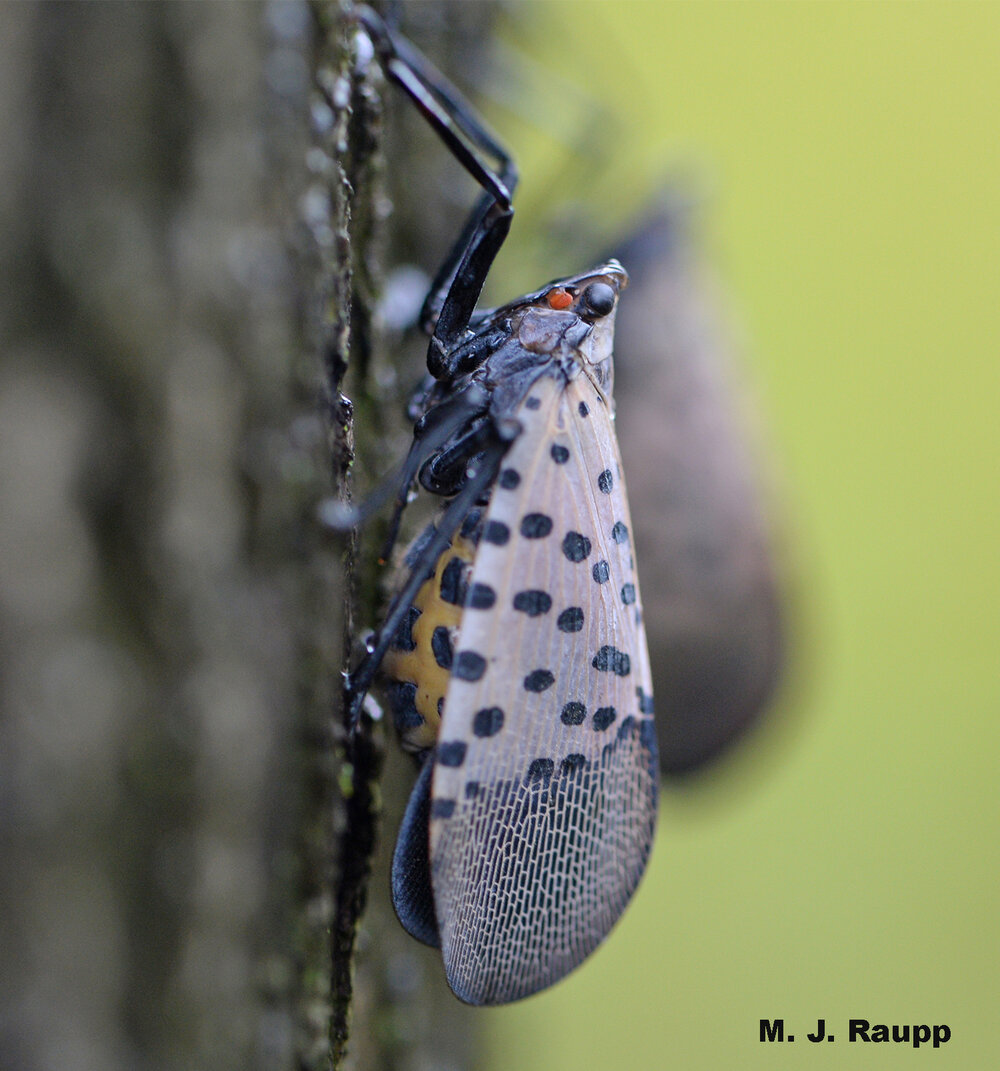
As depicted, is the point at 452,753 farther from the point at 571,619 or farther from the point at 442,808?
the point at 571,619

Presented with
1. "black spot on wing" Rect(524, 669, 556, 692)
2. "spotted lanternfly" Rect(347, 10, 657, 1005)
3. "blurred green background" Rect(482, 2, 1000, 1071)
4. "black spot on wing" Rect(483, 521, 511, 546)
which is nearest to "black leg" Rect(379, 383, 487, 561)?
"spotted lanternfly" Rect(347, 10, 657, 1005)

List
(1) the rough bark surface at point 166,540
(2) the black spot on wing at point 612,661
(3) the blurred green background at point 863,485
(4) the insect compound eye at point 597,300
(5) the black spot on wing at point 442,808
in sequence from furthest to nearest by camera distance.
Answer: (3) the blurred green background at point 863,485
(4) the insect compound eye at point 597,300
(2) the black spot on wing at point 612,661
(5) the black spot on wing at point 442,808
(1) the rough bark surface at point 166,540

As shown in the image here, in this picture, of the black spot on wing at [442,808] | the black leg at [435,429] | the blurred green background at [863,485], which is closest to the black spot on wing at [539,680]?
the black spot on wing at [442,808]

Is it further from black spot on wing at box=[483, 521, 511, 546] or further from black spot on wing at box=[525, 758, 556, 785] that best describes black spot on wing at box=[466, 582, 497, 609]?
black spot on wing at box=[525, 758, 556, 785]

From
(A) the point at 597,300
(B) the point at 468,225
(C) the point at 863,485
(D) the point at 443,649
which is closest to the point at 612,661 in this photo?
(D) the point at 443,649

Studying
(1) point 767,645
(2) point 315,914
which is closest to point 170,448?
(2) point 315,914

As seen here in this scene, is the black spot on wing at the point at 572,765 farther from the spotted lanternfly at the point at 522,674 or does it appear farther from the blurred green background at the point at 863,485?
the blurred green background at the point at 863,485
